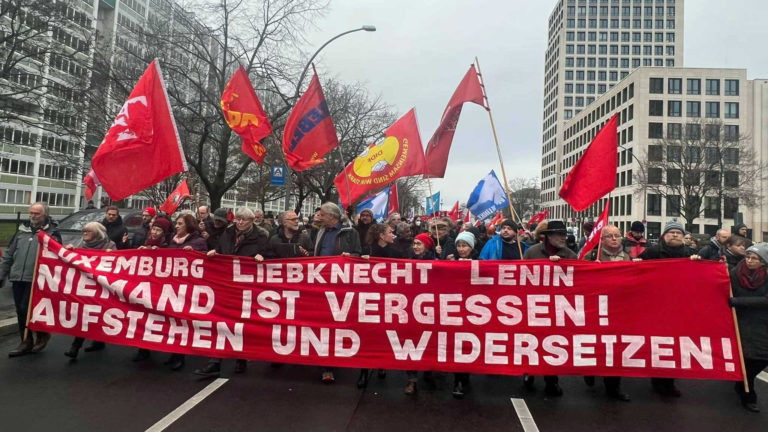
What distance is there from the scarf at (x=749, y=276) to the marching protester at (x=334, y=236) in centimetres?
374

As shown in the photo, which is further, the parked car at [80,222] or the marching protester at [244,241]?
the parked car at [80,222]

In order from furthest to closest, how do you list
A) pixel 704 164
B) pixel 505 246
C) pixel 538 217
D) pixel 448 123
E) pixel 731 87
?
pixel 731 87 < pixel 704 164 < pixel 538 217 < pixel 448 123 < pixel 505 246

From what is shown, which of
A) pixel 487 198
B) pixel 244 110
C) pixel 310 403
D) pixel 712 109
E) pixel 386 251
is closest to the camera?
pixel 310 403

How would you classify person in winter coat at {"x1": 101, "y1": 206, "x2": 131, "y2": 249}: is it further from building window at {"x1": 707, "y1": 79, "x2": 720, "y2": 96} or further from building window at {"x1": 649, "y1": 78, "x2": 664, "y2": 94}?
building window at {"x1": 707, "y1": 79, "x2": 720, "y2": 96}

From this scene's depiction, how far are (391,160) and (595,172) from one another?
3766mm

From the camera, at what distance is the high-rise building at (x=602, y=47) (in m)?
96.0

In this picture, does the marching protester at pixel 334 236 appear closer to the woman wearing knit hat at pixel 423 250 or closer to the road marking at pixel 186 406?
the woman wearing knit hat at pixel 423 250

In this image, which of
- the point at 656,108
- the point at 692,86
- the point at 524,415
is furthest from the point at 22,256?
the point at 692,86

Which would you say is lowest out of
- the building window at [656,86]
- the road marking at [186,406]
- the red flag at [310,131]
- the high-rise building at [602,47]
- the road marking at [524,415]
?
the road marking at [186,406]

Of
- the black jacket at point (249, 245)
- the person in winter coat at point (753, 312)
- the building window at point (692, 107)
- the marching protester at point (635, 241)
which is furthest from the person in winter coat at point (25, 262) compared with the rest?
the building window at point (692, 107)

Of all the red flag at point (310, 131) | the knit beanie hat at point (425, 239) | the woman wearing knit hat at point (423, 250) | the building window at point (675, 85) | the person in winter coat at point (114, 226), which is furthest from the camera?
the building window at point (675, 85)

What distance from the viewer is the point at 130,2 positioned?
2375 inches

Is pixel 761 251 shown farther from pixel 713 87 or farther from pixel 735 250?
pixel 713 87

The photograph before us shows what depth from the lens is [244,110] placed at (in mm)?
7125
